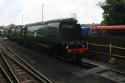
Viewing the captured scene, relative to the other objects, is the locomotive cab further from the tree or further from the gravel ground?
the tree

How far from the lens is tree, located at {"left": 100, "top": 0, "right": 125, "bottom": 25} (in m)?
38.5

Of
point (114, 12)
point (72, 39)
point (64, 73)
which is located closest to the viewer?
point (64, 73)

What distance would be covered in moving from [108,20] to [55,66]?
83.0 ft

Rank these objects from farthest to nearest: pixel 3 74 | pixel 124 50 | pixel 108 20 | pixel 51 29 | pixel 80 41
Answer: pixel 108 20 → pixel 51 29 → pixel 80 41 → pixel 124 50 → pixel 3 74

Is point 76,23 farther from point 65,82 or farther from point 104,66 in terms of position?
point 65,82

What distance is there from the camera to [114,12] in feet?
130

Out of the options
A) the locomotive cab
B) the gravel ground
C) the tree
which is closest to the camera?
the gravel ground

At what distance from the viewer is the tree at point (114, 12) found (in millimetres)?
38500

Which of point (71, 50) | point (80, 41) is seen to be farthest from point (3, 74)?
point (80, 41)

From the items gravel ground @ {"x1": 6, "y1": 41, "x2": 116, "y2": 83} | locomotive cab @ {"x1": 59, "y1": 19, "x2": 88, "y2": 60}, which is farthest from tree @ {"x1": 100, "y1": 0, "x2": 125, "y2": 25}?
gravel ground @ {"x1": 6, "y1": 41, "x2": 116, "y2": 83}

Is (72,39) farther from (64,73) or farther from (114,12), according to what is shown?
(114,12)

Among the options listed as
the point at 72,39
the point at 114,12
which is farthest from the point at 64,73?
the point at 114,12

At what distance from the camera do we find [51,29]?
21.8 m

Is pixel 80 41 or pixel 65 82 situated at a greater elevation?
pixel 80 41
